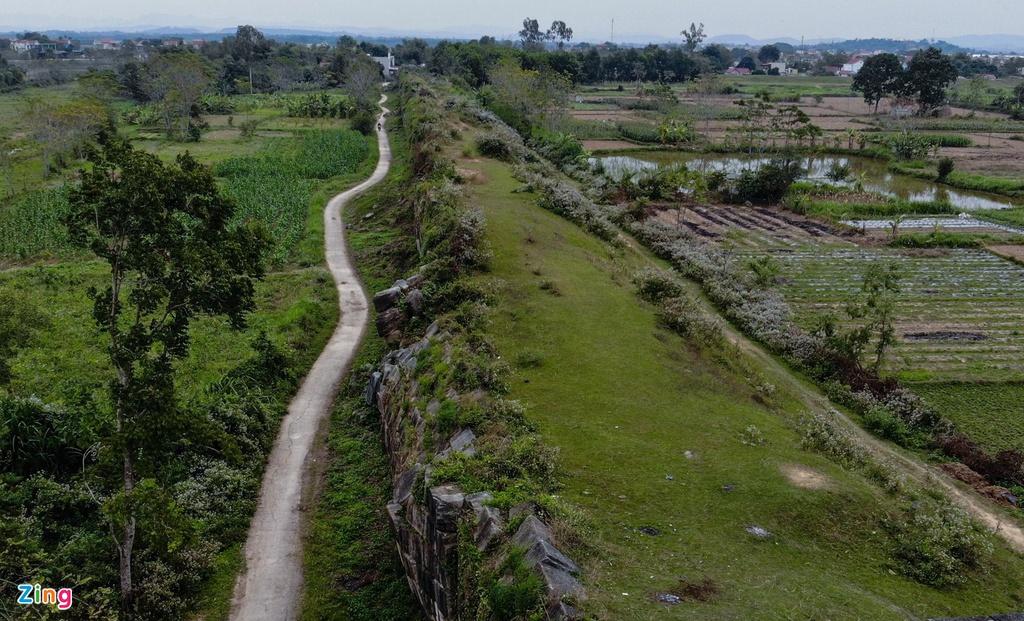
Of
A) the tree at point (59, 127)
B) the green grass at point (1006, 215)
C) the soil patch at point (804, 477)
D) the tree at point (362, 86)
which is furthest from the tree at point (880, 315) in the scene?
the tree at point (362, 86)

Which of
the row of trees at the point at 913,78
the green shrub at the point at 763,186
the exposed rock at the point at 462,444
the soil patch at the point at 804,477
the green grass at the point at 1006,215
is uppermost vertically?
the row of trees at the point at 913,78

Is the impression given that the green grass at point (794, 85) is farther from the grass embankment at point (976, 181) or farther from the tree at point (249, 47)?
the tree at point (249, 47)

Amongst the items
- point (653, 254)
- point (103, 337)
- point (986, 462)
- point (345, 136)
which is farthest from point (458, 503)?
point (345, 136)

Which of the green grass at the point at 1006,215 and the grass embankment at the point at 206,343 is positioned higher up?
the green grass at the point at 1006,215

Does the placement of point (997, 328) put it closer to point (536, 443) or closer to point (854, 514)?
point (854, 514)

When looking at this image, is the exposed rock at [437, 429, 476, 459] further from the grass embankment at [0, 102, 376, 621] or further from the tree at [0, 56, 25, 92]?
the tree at [0, 56, 25, 92]

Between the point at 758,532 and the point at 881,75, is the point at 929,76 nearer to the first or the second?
the point at 881,75
